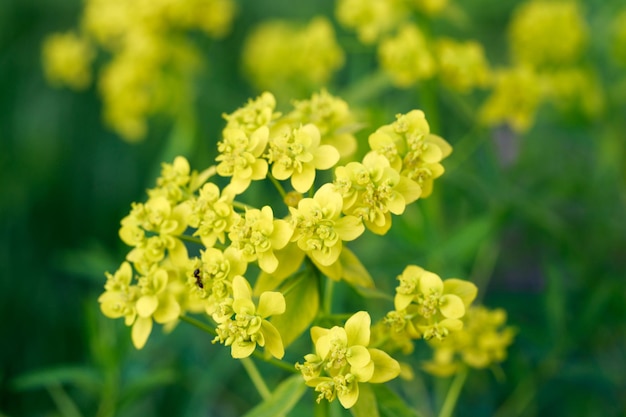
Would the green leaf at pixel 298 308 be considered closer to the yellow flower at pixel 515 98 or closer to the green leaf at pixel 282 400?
the green leaf at pixel 282 400

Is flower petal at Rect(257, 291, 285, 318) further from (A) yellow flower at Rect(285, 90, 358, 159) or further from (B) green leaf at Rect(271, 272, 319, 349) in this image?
(A) yellow flower at Rect(285, 90, 358, 159)

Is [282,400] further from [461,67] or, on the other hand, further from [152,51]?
[152,51]

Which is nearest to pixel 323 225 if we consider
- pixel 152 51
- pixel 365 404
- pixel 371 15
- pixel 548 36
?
pixel 365 404

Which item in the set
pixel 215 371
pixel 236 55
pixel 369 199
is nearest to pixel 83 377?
pixel 215 371

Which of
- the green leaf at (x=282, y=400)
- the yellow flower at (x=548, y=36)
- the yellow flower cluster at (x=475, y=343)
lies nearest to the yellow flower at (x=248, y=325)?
the green leaf at (x=282, y=400)

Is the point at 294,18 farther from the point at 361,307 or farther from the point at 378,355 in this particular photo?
the point at 378,355

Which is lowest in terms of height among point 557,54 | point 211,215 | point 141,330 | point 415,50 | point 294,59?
point 294,59
